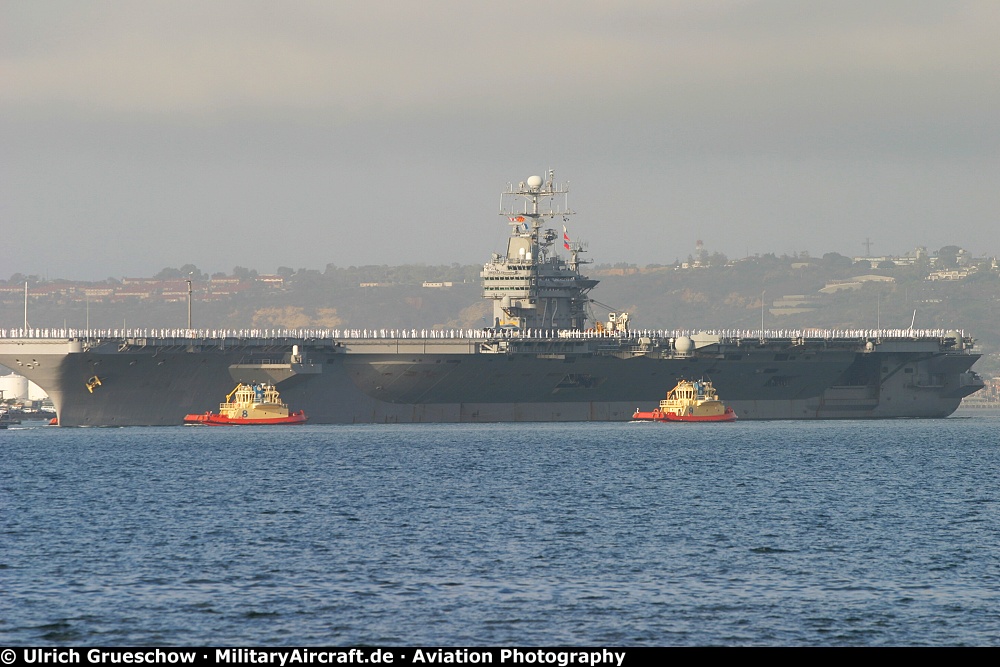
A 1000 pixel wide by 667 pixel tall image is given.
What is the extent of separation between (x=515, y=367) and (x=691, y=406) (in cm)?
791

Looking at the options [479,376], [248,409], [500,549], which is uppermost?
[479,376]

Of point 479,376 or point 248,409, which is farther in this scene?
point 479,376

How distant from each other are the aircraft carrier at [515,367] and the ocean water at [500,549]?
10.2 meters

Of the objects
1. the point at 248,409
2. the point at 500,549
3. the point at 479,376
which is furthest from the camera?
the point at 479,376

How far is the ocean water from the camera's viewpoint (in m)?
17.3

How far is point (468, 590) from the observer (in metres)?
19.6

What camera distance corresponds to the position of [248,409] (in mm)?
57281

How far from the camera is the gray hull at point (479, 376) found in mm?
54531

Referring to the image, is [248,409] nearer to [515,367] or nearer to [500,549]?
[515,367]

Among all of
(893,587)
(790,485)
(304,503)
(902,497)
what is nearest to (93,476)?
(304,503)

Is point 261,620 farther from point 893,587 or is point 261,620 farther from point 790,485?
point 790,485

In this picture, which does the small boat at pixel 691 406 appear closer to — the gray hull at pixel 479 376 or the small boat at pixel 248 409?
the gray hull at pixel 479 376

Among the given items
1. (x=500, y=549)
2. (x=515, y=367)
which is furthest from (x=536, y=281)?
(x=500, y=549)

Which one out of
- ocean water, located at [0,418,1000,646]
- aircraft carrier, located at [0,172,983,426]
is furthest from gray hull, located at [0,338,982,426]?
ocean water, located at [0,418,1000,646]
